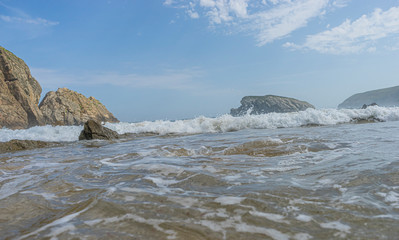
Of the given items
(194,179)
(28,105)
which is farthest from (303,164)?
(28,105)

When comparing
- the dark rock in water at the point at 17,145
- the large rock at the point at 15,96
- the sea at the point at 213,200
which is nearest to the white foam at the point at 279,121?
the dark rock in water at the point at 17,145

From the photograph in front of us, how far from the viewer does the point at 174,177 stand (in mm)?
3082

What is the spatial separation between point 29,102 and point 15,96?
1.86 m

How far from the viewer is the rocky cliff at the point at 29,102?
109 ft

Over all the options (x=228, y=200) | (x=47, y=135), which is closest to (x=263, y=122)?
(x=47, y=135)

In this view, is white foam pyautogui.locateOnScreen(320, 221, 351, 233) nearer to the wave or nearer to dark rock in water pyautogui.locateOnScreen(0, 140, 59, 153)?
dark rock in water pyautogui.locateOnScreen(0, 140, 59, 153)

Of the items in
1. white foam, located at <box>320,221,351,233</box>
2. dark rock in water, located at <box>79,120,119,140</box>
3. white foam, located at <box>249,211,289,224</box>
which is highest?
dark rock in water, located at <box>79,120,119,140</box>

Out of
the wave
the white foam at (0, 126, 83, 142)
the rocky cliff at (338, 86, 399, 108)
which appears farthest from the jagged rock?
the rocky cliff at (338, 86, 399, 108)

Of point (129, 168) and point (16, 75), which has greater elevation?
point (16, 75)

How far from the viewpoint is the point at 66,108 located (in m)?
43.4

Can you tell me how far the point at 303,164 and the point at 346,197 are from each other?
1489 millimetres

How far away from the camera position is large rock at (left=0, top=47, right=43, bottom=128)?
107 feet

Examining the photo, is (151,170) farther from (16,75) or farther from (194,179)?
(16,75)

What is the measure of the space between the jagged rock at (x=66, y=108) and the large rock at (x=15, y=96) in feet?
8.21
